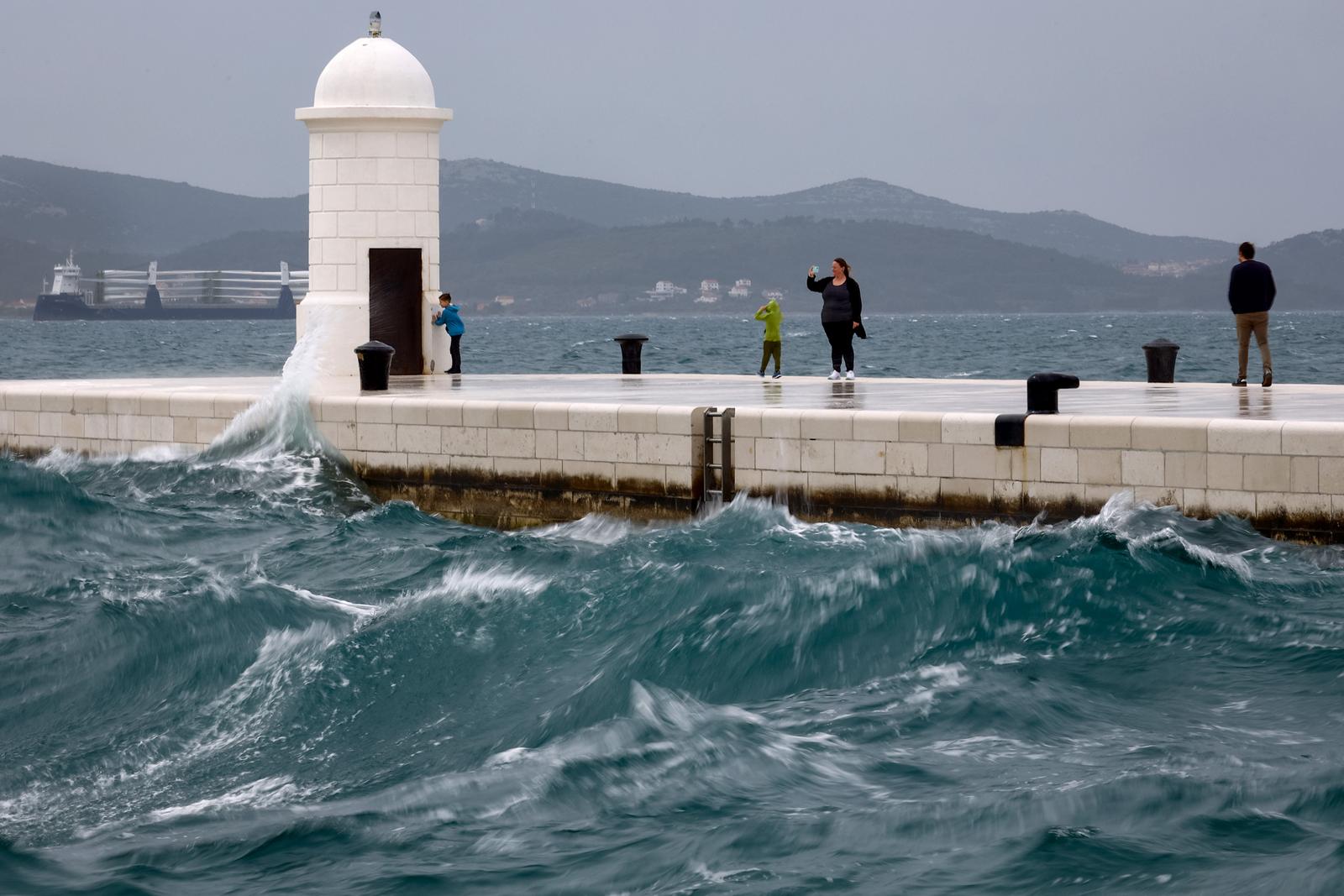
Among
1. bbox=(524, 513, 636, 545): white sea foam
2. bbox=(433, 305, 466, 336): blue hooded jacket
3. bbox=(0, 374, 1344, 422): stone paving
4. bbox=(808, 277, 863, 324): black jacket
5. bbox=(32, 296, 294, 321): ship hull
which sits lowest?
bbox=(524, 513, 636, 545): white sea foam

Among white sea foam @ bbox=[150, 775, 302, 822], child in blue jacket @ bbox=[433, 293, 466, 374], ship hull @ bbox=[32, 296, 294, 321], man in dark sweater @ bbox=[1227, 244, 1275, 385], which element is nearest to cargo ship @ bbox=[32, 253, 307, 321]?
ship hull @ bbox=[32, 296, 294, 321]

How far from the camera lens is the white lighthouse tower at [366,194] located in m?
21.8

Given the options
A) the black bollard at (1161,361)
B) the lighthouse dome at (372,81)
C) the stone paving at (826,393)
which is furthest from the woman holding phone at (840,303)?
the lighthouse dome at (372,81)

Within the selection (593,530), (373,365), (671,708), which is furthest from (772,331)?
(671,708)

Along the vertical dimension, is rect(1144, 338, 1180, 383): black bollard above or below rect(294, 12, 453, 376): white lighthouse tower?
below

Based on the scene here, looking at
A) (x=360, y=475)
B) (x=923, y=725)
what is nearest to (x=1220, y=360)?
(x=360, y=475)

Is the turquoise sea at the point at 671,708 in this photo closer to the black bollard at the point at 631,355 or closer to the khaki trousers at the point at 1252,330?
the khaki trousers at the point at 1252,330

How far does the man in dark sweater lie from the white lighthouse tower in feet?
33.8

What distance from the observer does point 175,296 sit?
608 feet

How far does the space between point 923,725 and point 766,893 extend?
8.10ft

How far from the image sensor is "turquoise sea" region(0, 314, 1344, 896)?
749cm

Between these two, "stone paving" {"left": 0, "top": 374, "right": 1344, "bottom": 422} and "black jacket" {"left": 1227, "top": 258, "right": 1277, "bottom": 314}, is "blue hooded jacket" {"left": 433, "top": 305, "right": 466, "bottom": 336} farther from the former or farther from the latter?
"black jacket" {"left": 1227, "top": 258, "right": 1277, "bottom": 314}

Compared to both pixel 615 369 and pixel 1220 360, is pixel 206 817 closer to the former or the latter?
pixel 615 369

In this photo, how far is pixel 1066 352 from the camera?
70.9 m
